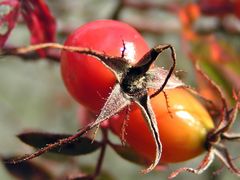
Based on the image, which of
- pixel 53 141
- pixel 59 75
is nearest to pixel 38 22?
pixel 53 141

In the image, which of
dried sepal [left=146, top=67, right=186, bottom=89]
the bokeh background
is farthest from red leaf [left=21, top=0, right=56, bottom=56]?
the bokeh background

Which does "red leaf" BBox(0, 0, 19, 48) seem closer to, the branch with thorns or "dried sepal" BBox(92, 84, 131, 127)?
the branch with thorns

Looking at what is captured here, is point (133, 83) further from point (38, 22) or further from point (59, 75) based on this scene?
point (59, 75)

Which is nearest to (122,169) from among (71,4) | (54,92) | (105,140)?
(54,92)

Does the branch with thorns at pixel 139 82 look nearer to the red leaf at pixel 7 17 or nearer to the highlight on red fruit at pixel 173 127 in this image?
the highlight on red fruit at pixel 173 127

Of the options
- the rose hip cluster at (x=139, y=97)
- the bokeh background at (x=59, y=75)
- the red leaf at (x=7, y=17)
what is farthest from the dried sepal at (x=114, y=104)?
the bokeh background at (x=59, y=75)

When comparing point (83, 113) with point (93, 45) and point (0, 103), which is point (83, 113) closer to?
point (93, 45)
